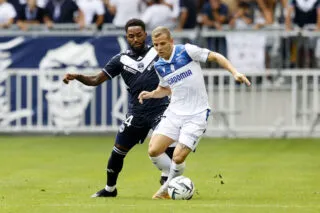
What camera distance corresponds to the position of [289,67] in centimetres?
2536

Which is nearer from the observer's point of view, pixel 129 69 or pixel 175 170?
pixel 175 170

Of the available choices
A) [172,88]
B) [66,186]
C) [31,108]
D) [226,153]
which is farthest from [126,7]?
[172,88]

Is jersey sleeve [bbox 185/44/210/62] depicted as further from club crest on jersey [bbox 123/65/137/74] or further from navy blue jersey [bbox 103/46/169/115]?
club crest on jersey [bbox 123/65/137/74]

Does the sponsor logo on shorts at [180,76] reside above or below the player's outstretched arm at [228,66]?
below

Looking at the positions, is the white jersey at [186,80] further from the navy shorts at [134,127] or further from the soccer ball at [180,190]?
the soccer ball at [180,190]

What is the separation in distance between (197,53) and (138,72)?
3.78ft

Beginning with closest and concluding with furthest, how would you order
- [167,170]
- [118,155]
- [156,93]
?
[156,93]
[167,170]
[118,155]

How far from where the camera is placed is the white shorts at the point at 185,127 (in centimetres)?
1385

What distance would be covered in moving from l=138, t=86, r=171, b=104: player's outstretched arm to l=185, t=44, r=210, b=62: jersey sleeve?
1.80 feet

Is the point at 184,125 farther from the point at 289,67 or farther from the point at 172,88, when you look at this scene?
the point at 289,67

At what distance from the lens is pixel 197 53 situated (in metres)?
13.9

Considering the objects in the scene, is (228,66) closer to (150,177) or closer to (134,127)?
(134,127)

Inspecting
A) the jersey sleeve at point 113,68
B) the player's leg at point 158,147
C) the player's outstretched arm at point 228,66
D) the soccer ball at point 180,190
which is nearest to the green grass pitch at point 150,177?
the soccer ball at point 180,190

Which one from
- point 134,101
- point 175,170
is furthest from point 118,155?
point 175,170
